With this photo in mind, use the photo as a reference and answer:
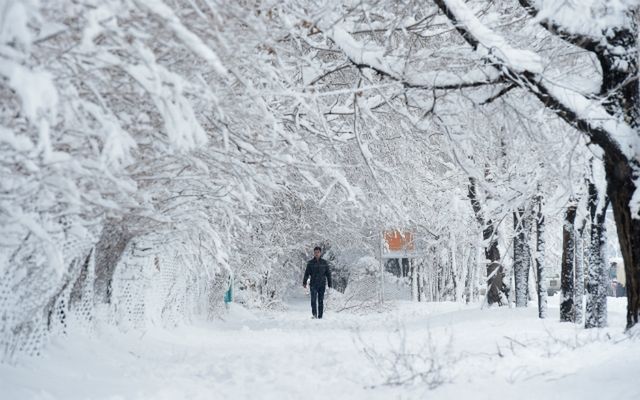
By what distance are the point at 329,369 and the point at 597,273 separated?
4544mm

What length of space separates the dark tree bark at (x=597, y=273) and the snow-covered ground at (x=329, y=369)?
2.02 feet

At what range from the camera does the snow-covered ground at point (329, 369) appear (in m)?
5.11

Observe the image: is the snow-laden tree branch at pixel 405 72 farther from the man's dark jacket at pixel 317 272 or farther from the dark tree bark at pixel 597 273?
the man's dark jacket at pixel 317 272

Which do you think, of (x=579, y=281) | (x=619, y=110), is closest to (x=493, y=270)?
(x=579, y=281)

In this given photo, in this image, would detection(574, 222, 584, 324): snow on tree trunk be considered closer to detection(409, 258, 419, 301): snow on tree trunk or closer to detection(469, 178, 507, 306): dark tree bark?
detection(469, 178, 507, 306): dark tree bark

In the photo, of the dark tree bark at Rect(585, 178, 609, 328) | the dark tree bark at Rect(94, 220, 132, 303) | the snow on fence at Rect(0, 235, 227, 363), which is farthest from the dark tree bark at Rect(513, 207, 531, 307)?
the dark tree bark at Rect(94, 220, 132, 303)

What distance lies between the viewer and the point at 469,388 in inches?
207

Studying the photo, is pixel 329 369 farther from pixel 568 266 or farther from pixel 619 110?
pixel 568 266

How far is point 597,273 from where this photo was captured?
10.2 metres

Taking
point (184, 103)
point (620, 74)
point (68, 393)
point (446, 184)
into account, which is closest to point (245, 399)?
point (68, 393)

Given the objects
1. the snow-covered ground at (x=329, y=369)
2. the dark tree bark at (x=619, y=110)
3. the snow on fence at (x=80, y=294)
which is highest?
the dark tree bark at (x=619, y=110)

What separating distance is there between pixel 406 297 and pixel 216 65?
33.0 meters

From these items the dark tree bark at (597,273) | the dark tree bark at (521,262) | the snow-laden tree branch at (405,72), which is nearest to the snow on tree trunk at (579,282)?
the dark tree bark at (597,273)

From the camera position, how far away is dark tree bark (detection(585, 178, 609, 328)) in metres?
9.97
